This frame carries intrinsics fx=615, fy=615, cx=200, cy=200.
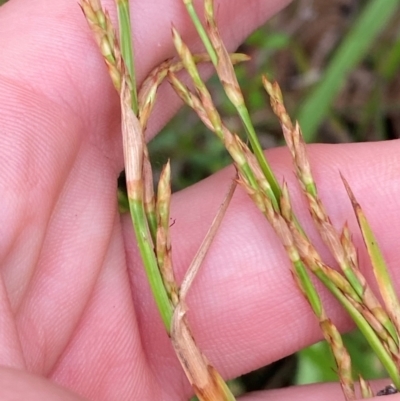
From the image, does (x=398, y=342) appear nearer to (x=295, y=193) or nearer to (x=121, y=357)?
(x=295, y=193)

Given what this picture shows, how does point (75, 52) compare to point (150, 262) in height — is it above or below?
above

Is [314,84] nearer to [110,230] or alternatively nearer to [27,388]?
[110,230]

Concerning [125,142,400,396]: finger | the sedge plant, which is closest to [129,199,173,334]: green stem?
the sedge plant

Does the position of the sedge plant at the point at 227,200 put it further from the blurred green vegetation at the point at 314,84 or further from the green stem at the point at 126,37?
the blurred green vegetation at the point at 314,84

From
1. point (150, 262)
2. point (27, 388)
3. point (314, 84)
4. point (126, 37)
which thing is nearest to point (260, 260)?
point (150, 262)

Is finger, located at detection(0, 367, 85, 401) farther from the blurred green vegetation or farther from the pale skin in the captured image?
the blurred green vegetation

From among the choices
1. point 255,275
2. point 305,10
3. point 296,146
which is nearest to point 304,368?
point 255,275
